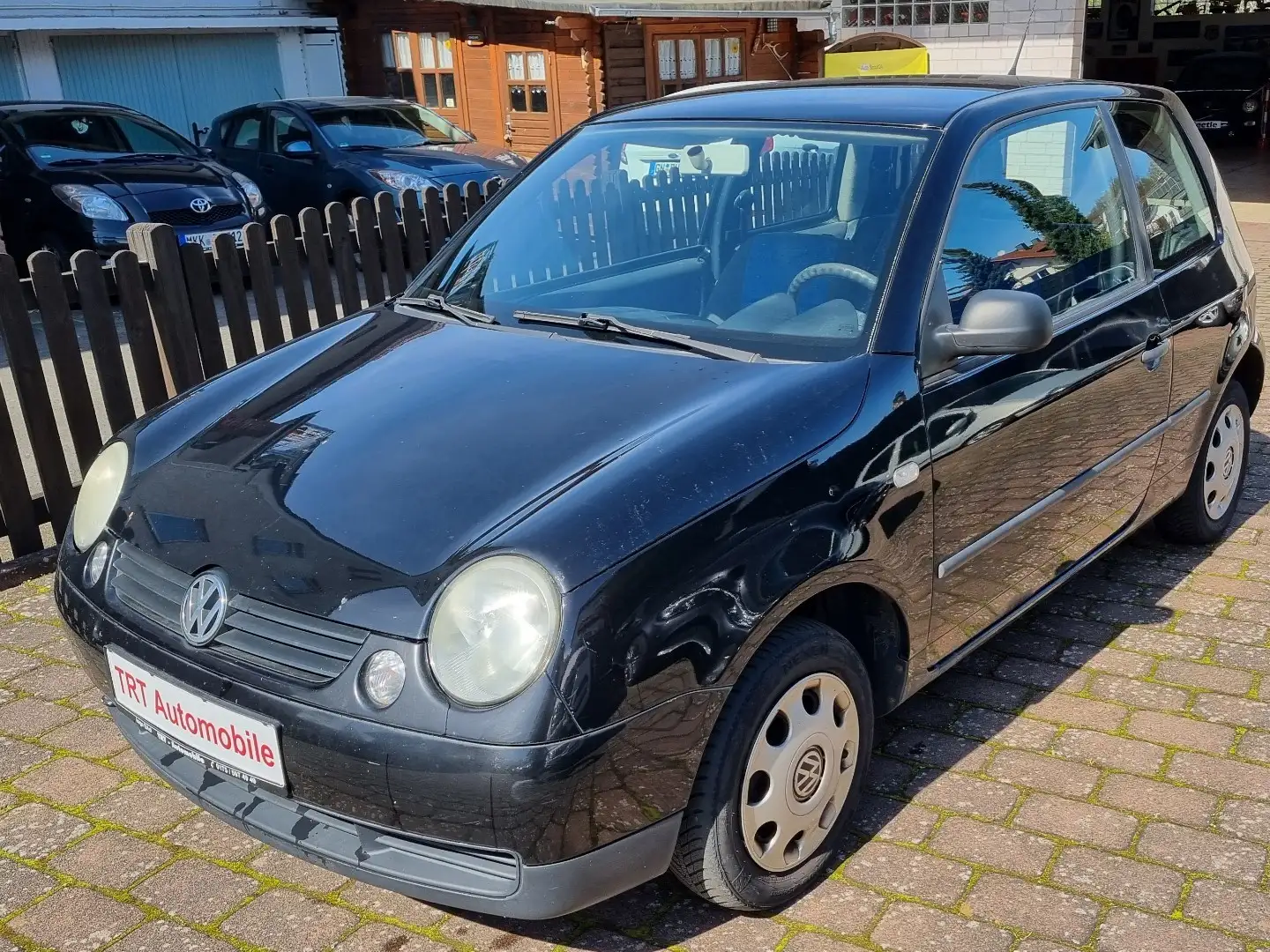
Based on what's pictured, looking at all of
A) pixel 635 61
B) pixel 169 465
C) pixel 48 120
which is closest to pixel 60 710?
pixel 169 465

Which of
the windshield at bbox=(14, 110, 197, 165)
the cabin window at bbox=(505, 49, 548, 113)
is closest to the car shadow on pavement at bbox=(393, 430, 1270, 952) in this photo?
the windshield at bbox=(14, 110, 197, 165)

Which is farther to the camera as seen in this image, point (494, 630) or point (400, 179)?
point (400, 179)

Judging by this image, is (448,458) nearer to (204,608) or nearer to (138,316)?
(204,608)

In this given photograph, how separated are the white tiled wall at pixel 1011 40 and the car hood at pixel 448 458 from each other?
14927 mm

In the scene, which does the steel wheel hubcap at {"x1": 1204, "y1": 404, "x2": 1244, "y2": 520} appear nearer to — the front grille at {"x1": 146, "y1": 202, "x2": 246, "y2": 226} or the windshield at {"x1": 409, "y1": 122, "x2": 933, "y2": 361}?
the windshield at {"x1": 409, "y1": 122, "x2": 933, "y2": 361}

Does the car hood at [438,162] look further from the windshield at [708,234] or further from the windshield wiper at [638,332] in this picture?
the windshield wiper at [638,332]

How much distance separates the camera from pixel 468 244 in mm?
4000

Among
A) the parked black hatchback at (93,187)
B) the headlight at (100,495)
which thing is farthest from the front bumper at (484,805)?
the parked black hatchback at (93,187)

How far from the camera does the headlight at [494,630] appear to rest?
7.54 feet

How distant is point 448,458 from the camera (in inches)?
108

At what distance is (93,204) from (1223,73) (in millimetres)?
21167

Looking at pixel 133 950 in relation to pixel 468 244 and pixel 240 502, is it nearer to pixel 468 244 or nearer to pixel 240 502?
pixel 240 502

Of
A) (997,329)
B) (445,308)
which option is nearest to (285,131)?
(445,308)

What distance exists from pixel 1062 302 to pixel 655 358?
131 cm
